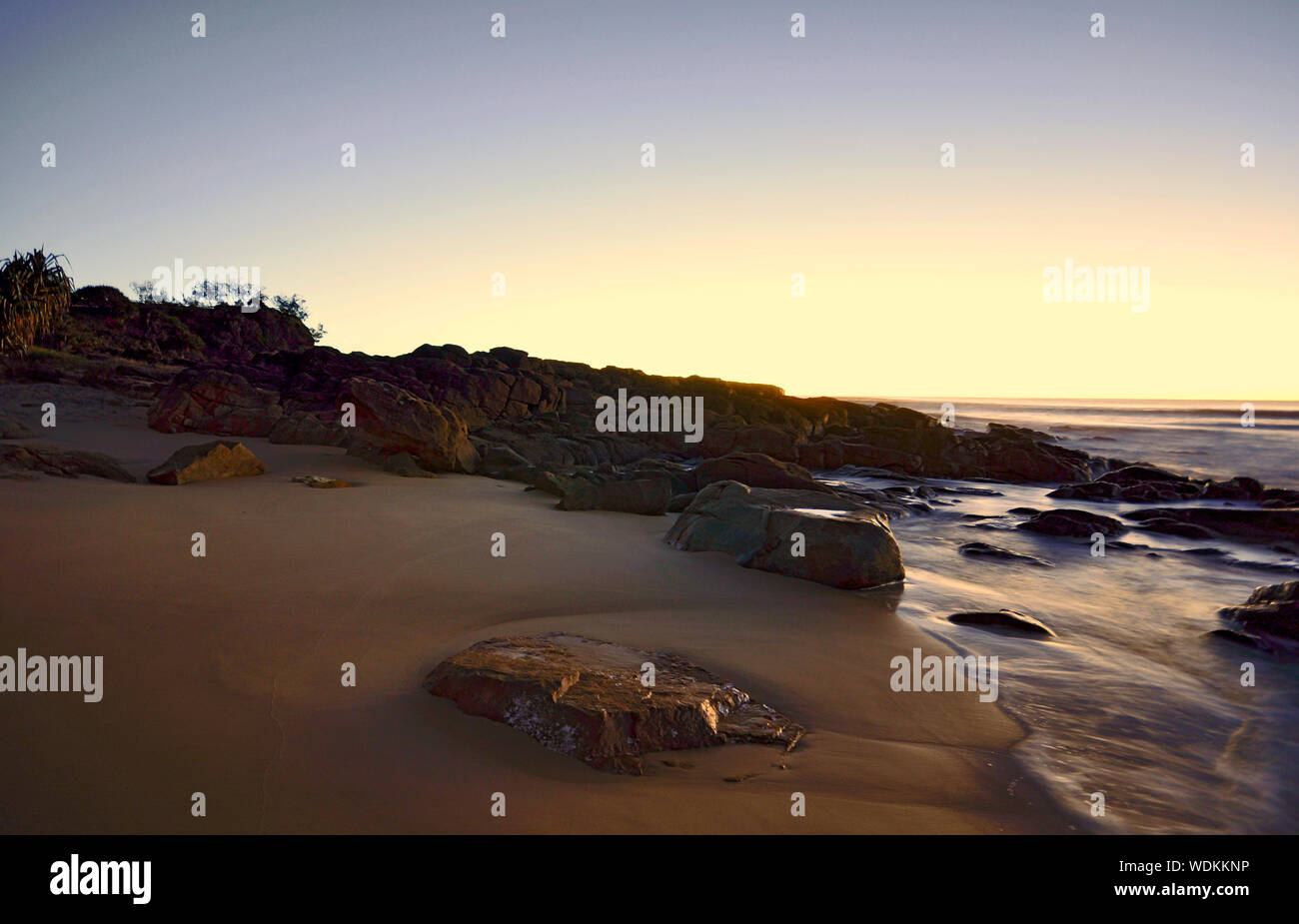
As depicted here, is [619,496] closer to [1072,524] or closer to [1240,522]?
[1072,524]

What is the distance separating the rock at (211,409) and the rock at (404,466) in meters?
7.08

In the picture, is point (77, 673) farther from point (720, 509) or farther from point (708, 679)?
point (720, 509)

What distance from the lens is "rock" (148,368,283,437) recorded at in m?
17.3

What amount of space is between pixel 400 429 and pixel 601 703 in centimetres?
1110

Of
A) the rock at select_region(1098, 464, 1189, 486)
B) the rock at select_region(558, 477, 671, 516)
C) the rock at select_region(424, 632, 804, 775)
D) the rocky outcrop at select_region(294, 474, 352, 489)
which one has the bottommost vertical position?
the rock at select_region(1098, 464, 1189, 486)

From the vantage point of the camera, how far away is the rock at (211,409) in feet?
56.9

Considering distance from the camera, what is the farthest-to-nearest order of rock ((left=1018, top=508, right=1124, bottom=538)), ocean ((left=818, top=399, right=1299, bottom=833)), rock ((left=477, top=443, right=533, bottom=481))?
rock ((left=477, top=443, right=533, bottom=481)) → rock ((left=1018, top=508, right=1124, bottom=538)) → ocean ((left=818, top=399, right=1299, bottom=833))

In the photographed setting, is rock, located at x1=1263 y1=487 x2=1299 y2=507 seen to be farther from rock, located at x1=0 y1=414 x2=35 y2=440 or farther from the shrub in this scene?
the shrub

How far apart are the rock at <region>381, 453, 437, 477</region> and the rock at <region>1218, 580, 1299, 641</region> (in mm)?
12019

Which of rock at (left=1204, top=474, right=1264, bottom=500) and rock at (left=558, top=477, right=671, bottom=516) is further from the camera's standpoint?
rock at (left=1204, top=474, right=1264, bottom=500)

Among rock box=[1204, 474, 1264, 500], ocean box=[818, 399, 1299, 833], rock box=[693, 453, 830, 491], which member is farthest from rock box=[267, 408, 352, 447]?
rock box=[1204, 474, 1264, 500]

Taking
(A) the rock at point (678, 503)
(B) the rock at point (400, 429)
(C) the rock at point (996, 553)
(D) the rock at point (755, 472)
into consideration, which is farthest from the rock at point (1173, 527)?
(B) the rock at point (400, 429)
